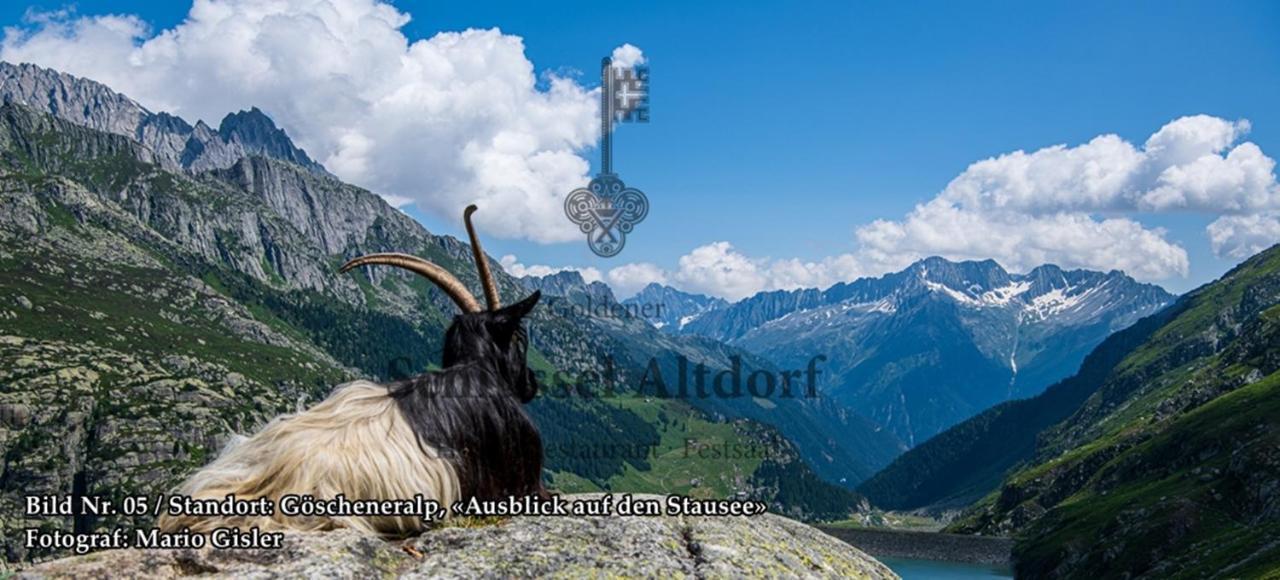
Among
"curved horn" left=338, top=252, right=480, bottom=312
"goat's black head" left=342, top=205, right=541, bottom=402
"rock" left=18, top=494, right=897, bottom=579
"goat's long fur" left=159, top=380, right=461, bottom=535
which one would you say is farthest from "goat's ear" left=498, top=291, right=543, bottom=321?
"rock" left=18, top=494, right=897, bottom=579

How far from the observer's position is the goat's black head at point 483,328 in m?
7.98

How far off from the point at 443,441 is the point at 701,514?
6.58 ft

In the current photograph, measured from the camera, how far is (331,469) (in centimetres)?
677

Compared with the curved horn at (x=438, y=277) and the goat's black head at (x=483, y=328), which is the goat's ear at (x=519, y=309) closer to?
the goat's black head at (x=483, y=328)

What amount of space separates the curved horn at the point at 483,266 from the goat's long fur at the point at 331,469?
1.26 m

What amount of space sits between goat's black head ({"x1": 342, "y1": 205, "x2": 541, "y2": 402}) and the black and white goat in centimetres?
1

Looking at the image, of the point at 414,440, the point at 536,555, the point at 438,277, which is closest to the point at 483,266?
the point at 438,277

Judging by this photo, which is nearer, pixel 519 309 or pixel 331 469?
pixel 331 469

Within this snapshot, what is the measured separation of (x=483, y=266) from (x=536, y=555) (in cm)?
287

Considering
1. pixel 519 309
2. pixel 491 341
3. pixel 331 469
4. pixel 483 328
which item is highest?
pixel 519 309

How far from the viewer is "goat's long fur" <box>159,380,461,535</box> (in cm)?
648

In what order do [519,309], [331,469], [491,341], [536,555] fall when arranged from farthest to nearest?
1. [491,341]
2. [519,309]
3. [331,469]
4. [536,555]

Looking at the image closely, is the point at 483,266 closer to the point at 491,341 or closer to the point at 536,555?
the point at 491,341

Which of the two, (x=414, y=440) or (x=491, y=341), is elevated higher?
(x=491, y=341)
